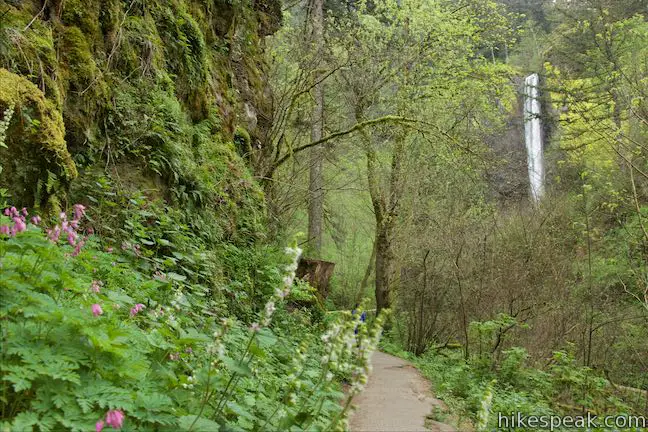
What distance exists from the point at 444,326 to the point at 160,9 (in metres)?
10.2

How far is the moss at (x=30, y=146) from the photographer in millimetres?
3531

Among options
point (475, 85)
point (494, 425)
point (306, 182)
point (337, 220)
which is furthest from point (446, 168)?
point (494, 425)

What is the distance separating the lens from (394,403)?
6387 millimetres

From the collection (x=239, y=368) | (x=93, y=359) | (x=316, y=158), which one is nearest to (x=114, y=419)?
(x=93, y=359)

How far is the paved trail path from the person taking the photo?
17.0ft

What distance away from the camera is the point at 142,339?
2.59 meters

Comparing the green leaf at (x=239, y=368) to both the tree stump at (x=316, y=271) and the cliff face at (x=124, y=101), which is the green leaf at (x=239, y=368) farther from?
the tree stump at (x=316, y=271)

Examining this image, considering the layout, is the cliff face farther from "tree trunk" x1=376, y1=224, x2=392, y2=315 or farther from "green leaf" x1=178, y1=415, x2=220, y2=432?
"tree trunk" x1=376, y1=224, x2=392, y2=315

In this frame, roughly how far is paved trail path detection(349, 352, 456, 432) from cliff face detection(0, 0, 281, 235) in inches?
124

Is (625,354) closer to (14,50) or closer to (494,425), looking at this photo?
(494,425)

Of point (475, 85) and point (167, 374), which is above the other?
point (475, 85)

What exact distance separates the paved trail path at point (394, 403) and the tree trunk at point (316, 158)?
4.20m

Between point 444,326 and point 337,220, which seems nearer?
point 444,326

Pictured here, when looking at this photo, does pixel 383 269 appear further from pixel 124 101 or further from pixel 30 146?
pixel 30 146
